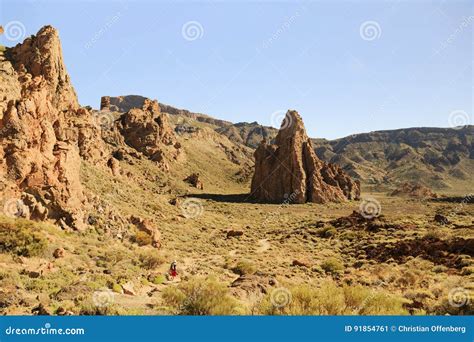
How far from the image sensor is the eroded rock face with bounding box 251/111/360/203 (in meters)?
86.7

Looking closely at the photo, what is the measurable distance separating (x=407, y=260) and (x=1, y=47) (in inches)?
2871

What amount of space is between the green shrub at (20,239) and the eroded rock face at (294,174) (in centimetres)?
6928

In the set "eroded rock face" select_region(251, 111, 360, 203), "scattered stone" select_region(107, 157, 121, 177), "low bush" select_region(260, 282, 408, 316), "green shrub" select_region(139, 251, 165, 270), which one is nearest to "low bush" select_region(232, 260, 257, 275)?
"green shrub" select_region(139, 251, 165, 270)

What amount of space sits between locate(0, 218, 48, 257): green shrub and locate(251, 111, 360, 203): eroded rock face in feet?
227

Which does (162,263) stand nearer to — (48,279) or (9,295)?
(48,279)

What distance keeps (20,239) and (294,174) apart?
241ft

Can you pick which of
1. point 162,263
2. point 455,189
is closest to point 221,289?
point 162,263

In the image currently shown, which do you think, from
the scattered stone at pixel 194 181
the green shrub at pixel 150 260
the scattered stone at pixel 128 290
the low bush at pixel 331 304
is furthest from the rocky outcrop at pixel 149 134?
the low bush at pixel 331 304

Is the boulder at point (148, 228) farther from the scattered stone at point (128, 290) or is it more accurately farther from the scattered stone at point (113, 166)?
the scattered stone at point (113, 166)

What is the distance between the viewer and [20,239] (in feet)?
60.3

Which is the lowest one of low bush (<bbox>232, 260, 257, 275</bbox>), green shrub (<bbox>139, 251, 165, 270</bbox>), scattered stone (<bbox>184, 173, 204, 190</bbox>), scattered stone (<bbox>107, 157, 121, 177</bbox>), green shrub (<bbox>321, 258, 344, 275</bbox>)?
green shrub (<bbox>321, 258, 344, 275</bbox>)

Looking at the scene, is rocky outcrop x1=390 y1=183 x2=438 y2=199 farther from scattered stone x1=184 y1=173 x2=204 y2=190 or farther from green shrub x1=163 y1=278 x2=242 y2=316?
green shrub x1=163 y1=278 x2=242 y2=316

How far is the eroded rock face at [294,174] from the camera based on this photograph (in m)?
86.7

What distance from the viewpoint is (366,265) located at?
94.0ft
